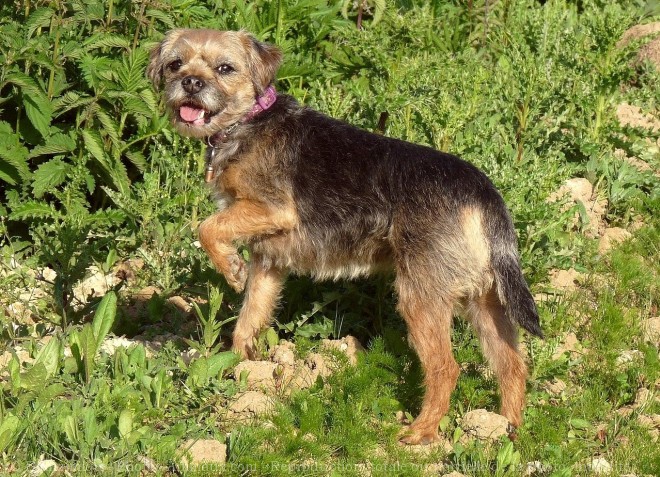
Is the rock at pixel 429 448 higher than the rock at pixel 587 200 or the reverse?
the reverse

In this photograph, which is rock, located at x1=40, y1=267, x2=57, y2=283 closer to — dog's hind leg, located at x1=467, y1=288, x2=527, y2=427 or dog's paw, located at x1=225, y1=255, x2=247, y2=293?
dog's paw, located at x1=225, y1=255, x2=247, y2=293

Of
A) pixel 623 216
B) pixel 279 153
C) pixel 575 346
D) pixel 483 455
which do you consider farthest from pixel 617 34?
pixel 483 455

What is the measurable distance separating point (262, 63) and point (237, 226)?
3.50ft

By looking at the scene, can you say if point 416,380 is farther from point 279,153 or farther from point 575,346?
point 279,153

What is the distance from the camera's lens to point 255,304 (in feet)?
20.2

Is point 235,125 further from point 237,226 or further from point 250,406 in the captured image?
point 250,406

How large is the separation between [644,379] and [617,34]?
121 inches

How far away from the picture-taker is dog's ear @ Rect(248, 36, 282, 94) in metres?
6.00

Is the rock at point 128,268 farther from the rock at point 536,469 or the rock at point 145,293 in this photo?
the rock at point 536,469

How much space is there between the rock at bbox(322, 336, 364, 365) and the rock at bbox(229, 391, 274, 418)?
0.74 meters

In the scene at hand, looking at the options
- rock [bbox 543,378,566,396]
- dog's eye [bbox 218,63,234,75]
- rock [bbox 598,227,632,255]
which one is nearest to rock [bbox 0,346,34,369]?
dog's eye [bbox 218,63,234,75]

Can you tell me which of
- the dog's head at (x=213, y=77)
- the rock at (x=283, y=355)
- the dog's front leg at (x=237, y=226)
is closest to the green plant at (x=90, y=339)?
the dog's front leg at (x=237, y=226)

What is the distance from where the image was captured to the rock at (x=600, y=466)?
499 cm

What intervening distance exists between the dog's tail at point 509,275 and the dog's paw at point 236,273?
1506 mm
